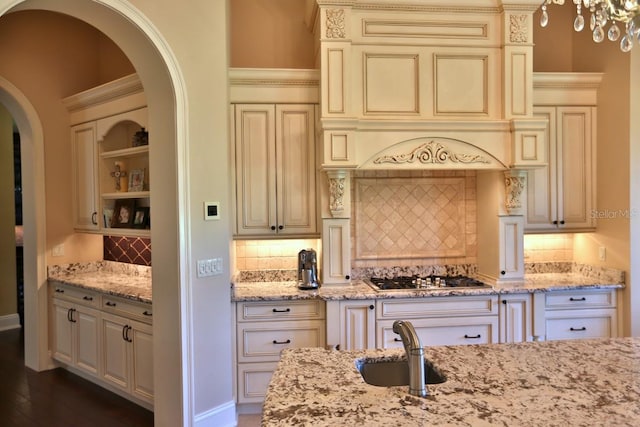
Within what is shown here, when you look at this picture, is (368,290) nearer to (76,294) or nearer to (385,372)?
(385,372)

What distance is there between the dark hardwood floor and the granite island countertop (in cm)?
90

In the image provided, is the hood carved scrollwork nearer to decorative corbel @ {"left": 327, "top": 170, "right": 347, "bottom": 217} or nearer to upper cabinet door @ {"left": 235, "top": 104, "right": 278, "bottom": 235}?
decorative corbel @ {"left": 327, "top": 170, "right": 347, "bottom": 217}

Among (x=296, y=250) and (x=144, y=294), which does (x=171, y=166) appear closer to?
(x=144, y=294)

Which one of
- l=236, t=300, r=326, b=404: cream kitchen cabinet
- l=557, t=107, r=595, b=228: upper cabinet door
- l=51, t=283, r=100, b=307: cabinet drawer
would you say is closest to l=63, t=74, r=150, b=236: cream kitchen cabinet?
l=51, t=283, r=100, b=307: cabinet drawer

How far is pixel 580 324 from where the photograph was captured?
3.30 meters

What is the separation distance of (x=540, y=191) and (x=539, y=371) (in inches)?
95.7

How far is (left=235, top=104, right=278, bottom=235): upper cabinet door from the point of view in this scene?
3.35 metres

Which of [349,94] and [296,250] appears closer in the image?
[349,94]

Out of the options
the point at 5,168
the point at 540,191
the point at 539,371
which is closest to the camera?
the point at 539,371

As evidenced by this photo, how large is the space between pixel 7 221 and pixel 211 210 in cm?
411

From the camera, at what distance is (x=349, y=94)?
123 inches

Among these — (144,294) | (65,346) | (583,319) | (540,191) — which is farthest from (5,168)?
(583,319)

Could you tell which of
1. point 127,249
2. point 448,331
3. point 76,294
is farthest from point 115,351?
point 448,331

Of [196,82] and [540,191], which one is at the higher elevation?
[196,82]
